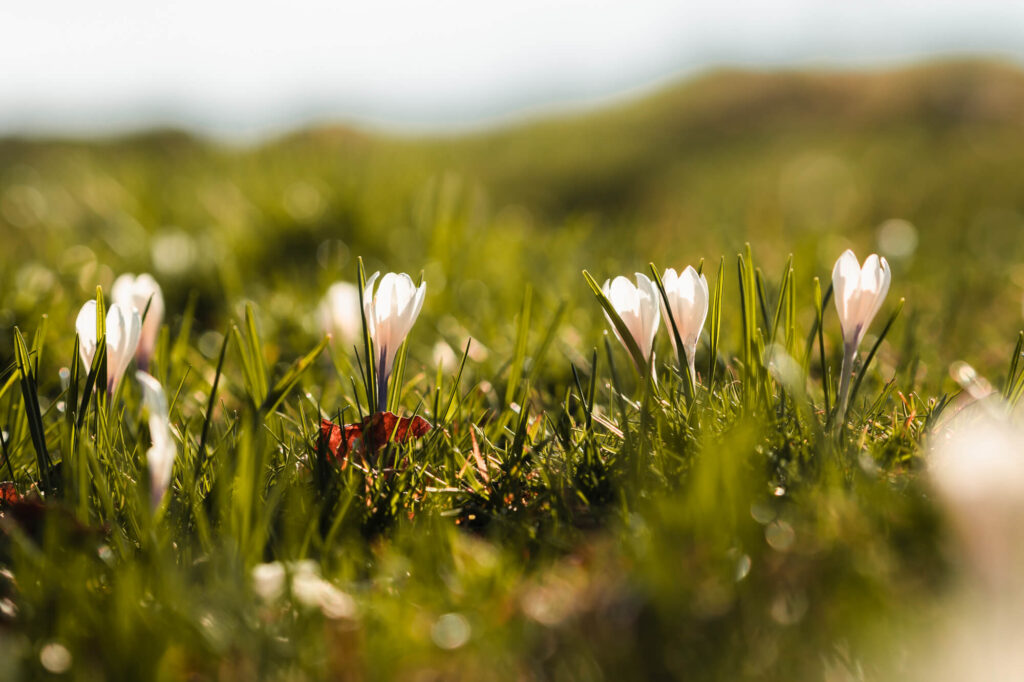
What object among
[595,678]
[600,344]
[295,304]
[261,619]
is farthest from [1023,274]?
[261,619]

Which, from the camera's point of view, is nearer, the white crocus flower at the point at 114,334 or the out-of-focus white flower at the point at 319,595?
the out-of-focus white flower at the point at 319,595

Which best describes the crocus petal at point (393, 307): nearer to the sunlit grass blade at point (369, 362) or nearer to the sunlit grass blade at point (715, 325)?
the sunlit grass blade at point (369, 362)

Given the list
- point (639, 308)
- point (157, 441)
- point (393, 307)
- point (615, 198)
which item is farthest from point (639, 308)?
point (615, 198)

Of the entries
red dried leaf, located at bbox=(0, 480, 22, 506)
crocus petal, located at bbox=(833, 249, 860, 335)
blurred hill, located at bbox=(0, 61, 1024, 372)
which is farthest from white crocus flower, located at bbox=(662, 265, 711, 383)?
blurred hill, located at bbox=(0, 61, 1024, 372)

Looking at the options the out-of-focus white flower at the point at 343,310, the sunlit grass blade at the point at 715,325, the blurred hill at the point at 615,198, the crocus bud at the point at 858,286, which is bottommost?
the blurred hill at the point at 615,198

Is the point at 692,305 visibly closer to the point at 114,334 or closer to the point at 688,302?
the point at 688,302

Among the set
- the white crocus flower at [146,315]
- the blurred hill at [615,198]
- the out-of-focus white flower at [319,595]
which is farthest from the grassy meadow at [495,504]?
the blurred hill at [615,198]
